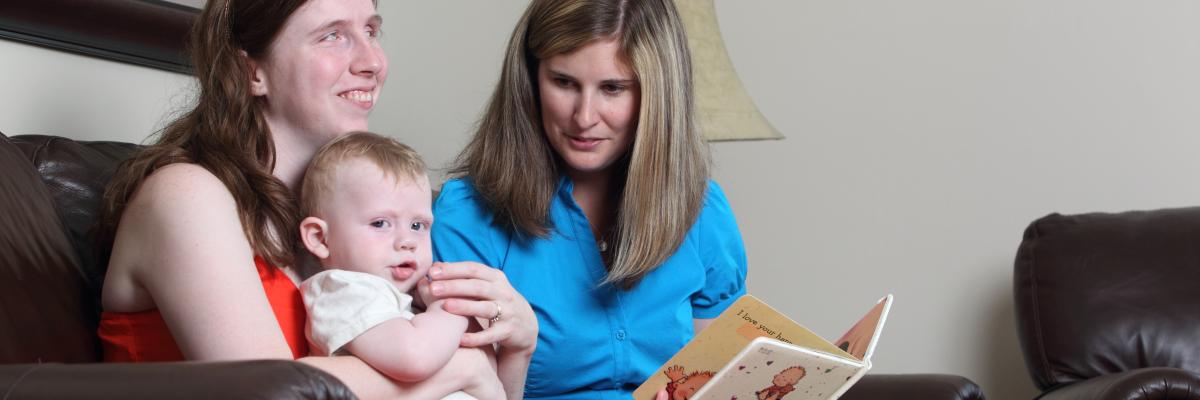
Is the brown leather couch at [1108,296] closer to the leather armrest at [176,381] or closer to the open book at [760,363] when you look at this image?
the open book at [760,363]

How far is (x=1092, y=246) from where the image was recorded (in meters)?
2.62

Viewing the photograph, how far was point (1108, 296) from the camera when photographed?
8.38 feet

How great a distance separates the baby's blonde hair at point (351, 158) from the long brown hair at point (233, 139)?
0.12 feet

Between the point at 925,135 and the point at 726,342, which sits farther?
the point at 925,135

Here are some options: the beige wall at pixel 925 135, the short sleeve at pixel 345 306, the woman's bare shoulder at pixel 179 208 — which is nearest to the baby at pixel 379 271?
the short sleeve at pixel 345 306

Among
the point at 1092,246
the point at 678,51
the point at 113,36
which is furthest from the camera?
the point at 1092,246

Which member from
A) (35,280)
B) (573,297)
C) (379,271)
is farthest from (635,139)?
(35,280)

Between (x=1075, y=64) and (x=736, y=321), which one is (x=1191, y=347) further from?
(x=736, y=321)

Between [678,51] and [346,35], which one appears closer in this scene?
[346,35]

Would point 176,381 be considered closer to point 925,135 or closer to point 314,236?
point 314,236

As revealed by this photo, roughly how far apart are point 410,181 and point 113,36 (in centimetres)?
92

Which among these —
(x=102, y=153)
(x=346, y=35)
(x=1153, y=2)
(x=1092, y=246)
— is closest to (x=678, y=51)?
(x=346, y=35)

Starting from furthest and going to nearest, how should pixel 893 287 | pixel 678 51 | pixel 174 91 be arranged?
1. pixel 893 287
2. pixel 174 91
3. pixel 678 51

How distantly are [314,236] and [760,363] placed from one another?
0.59 m
